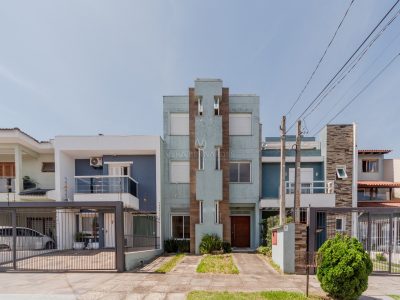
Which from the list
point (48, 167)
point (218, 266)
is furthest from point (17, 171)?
point (218, 266)

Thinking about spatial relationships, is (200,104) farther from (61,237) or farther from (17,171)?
(17,171)

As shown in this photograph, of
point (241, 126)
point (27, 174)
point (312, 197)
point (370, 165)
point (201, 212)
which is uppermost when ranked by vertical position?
point (241, 126)

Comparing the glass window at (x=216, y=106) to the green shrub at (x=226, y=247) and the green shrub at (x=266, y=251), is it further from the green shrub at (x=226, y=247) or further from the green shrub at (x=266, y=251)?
the green shrub at (x=266, y=251)

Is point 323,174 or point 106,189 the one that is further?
point 323,174

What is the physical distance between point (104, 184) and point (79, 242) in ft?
11.4

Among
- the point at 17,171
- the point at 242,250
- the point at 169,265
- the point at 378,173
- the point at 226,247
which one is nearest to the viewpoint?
the point at 169,265

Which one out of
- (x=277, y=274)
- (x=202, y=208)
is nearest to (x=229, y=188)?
(x=202, y=208)

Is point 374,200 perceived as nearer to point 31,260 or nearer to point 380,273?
point 380,273

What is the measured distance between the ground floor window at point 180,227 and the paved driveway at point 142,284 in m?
5.67

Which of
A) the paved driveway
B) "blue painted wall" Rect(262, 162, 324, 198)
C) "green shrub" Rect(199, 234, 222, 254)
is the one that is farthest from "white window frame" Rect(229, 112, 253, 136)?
the paved driveway

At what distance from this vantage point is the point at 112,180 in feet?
44.8

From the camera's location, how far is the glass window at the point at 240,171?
15.4m

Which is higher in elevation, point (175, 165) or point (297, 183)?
point (175, 165)

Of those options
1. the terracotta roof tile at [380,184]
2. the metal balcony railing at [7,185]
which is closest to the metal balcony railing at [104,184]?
the metal balcony railing at [7,185]
